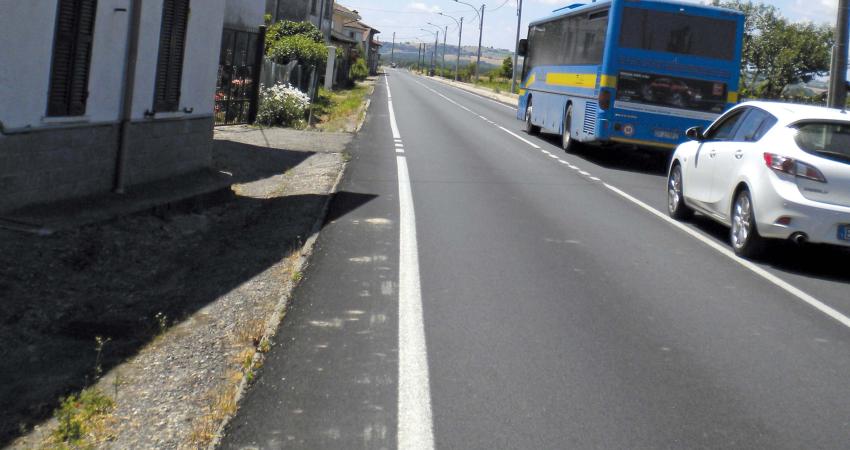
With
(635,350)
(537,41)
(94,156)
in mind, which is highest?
(537,41)

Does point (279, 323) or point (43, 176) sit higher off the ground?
point (43, 176)

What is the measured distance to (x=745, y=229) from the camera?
10.6 meters

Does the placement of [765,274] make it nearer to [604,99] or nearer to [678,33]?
[604,99]

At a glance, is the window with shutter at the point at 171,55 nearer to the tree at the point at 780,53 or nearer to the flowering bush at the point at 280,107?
the flowering bush at the point at 280,107

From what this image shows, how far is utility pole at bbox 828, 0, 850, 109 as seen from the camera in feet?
59.7

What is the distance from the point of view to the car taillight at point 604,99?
63.8ft

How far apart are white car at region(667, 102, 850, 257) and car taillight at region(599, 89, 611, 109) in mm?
7812

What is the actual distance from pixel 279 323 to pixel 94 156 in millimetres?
4561

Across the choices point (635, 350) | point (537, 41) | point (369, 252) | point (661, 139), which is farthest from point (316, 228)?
point (537, 41)

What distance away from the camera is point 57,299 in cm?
773

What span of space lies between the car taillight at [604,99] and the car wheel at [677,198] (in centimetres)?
616

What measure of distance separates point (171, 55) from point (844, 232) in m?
8.16

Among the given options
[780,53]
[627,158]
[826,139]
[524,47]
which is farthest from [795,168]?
[780,53]

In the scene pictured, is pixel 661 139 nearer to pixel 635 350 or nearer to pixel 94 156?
pixel 94 156
